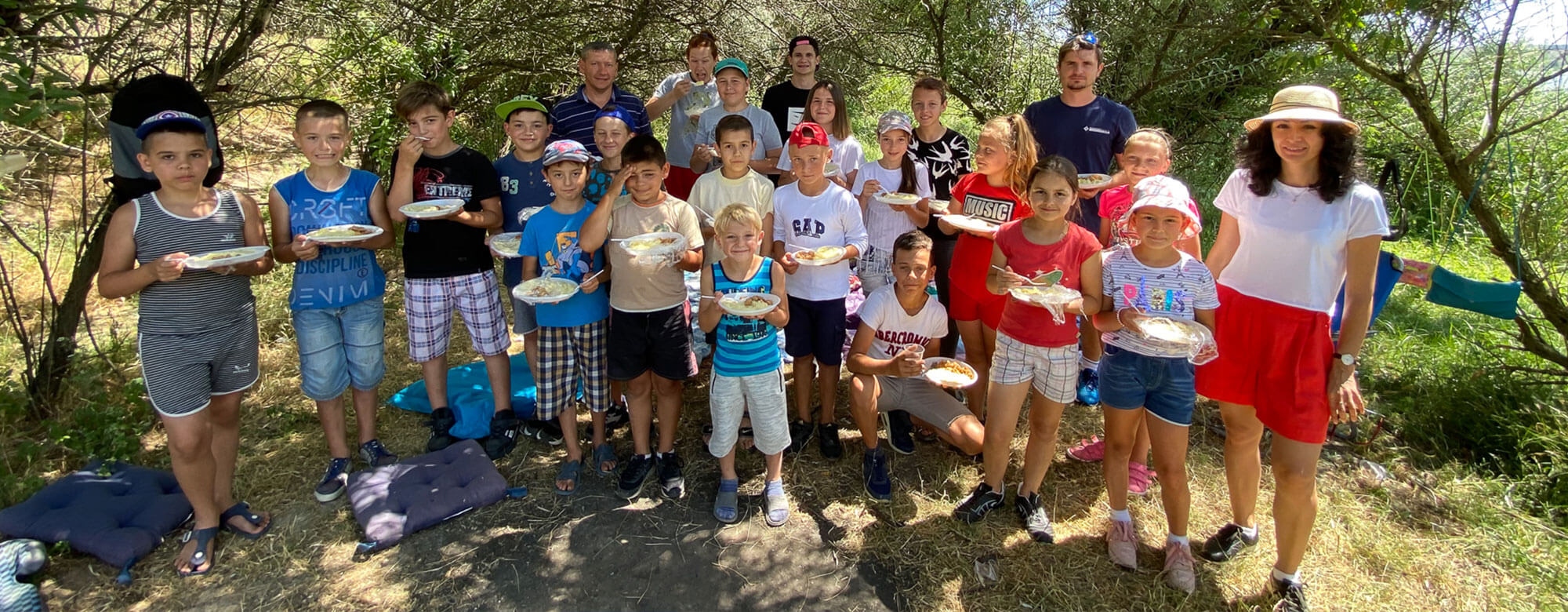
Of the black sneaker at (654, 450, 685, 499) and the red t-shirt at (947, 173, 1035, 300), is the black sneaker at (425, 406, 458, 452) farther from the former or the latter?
the red t-shirt at (947, 173, 1035, 300)

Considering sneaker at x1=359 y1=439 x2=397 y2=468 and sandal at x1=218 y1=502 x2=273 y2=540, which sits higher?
sneaker at x1=359 y1=439 x2=397 y2=468

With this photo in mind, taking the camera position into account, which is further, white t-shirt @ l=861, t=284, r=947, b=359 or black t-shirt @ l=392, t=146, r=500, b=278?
black t-shirt @ l=392, t=146, r=500, b=278

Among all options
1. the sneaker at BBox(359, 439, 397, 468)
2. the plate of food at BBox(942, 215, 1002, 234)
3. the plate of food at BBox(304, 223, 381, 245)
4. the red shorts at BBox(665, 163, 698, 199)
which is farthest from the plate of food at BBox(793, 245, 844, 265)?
the sneaker at BBox(359, 439, 397, 468)

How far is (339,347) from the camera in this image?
3523 mm

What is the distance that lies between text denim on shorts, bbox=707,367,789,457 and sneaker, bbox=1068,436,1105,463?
159cm

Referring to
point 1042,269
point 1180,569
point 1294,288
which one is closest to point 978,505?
point 1180,569

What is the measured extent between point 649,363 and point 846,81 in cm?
412

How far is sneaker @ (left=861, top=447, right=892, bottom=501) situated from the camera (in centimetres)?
353

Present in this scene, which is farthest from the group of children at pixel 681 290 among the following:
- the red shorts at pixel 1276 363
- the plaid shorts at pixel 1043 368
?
the red shorts at pixel 1276 363

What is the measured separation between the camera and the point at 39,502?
3156 millimetres

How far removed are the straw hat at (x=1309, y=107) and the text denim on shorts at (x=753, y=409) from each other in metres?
2.16

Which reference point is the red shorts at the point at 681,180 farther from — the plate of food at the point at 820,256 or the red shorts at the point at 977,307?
the red shorts at the point at 977,307

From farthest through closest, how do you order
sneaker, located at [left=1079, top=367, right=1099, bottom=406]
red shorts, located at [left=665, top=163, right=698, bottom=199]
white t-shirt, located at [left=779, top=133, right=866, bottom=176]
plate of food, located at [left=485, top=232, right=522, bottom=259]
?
red shorts, located at [left=665, top=163, right=698, bottom=199]
sneaker, located at [left=1079, top=367, right=1099, bottom=406]
white t-shirt, located at [left=779, top=133, right=866, bottom=176]
plate of food, located at [left=485, top=232, right=522, bottom=259]

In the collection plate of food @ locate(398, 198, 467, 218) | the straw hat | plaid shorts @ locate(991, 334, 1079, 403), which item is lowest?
plaid shorts @ locate(991, 334, 1079, 403)
